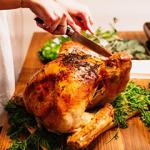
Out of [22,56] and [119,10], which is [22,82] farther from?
[119,10]

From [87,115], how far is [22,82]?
479 mm

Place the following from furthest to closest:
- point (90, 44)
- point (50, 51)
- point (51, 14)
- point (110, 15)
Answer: point (110, 15), point (50, 51), point (90, 44), point (51, 14)

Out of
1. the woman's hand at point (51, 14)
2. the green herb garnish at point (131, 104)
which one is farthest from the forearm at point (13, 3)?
the green herb garnish at point (131, 104)

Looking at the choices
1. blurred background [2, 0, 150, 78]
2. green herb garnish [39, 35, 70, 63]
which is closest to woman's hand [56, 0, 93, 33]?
green herb garnish [39, 35, 70, 63]

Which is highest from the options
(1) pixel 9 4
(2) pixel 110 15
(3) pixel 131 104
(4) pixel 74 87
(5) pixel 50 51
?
(1) pixel 9 4

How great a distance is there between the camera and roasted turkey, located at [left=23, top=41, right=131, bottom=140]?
3.53ft

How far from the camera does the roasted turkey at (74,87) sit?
1075mm

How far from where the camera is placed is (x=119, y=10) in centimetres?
254

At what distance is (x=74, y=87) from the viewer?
109cm

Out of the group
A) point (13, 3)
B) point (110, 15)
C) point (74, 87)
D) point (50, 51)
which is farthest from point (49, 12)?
point (110, 15)

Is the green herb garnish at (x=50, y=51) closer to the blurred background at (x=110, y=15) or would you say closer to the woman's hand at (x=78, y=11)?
the woman's hand at (x=78, y=11)

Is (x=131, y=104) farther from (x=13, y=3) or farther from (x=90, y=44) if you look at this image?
(x=13, y=3)

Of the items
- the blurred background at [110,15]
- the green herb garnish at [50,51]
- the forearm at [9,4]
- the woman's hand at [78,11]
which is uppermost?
the forearm at [9,4]

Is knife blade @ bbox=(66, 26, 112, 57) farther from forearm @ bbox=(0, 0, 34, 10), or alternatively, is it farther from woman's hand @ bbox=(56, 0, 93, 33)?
forearm @ bbox=(0, 0, 34, 10)
